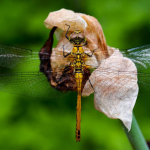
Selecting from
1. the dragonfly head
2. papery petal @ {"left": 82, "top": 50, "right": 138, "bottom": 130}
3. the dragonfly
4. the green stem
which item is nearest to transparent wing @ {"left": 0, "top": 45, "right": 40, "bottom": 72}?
the dragonfly

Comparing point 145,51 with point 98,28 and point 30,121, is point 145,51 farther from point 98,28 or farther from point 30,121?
point 30,121

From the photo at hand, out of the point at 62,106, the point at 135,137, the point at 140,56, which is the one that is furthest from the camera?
the point at 62,106

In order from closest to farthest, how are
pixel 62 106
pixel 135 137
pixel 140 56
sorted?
1. pixel 135 137
2. pixel 140 56
3. pixel 62 106

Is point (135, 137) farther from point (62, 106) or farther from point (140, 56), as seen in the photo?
point (62, 106)

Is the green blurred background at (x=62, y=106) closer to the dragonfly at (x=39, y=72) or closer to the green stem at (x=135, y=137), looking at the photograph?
the dragonfly at (x=39, y=72)

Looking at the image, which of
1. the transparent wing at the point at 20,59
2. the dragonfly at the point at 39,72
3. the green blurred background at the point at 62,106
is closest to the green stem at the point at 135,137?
the dragonfly at the point at 39,72

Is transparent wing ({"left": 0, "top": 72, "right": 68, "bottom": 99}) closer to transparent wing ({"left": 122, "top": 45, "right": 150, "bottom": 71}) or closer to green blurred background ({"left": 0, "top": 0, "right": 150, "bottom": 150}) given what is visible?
transparent wing ({"left": 122, "top": 45, "right": 150, "bottom": 71})

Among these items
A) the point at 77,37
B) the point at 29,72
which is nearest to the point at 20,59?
the point at 29,72
